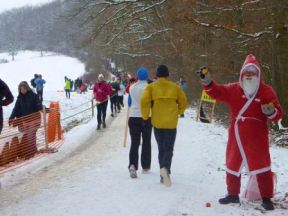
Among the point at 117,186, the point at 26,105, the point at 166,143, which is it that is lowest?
the point at 117,186

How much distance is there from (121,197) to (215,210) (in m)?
1.48

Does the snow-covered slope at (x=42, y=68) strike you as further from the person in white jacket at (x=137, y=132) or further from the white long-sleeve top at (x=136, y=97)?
the person in white jacket at (x=137, y=132)

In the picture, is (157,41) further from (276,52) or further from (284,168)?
(284,168)

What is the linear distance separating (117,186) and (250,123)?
A: 261cm

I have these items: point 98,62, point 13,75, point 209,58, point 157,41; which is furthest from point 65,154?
point 13,75

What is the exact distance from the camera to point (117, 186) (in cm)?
828

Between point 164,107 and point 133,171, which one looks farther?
point 133,171

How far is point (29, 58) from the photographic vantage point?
16988 cm

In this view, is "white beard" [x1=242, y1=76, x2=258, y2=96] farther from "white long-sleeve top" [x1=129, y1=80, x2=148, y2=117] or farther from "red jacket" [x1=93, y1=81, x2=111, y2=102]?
"red jacket" [x1=93, y1=81, x2=111, y2=102]


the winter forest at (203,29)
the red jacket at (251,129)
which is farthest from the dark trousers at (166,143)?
the winter forest at (203,29)

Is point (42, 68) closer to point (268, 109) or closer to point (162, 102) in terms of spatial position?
point (162, 102)

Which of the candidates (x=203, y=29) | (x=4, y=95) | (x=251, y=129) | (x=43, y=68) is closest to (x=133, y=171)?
(x=4, y=95)

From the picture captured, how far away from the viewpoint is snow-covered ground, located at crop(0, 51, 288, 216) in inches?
271

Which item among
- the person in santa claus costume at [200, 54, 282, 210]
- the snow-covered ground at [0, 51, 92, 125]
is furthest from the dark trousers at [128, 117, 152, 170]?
the snow-covered ground at [0, 51, 92, 125]
